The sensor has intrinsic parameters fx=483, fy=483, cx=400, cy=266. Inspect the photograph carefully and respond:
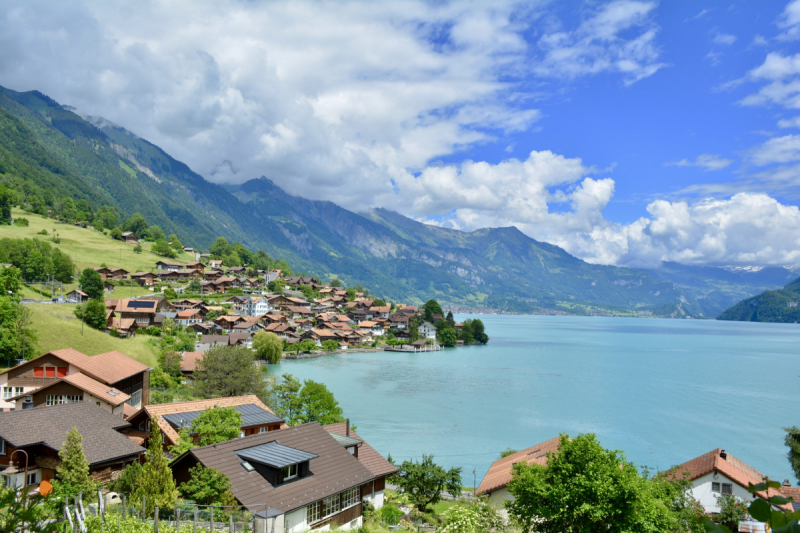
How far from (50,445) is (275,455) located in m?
7.35

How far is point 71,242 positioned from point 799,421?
9357 centimetres

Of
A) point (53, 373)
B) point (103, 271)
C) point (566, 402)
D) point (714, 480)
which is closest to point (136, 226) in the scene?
point (103, 271)

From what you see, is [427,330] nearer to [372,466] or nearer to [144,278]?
[144,278]

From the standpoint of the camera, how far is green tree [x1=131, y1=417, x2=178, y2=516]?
11.0 m

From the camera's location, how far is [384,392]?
44656 mm

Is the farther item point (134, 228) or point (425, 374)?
point (134, 228)

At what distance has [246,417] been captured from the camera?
20.7 m

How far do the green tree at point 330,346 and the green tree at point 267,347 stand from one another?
14.6 metres

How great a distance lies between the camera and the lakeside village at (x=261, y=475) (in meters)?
9.85

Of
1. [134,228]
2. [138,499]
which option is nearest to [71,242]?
[134,228]

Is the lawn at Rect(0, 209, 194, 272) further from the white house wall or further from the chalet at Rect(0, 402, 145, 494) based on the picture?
the white house wall

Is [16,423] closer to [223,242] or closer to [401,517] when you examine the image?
[401,517]

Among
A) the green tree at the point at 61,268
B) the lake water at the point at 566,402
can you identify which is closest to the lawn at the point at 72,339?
the lake water at the point at 566,402

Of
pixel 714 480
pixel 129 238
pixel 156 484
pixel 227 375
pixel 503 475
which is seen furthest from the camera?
pixel 129 238
